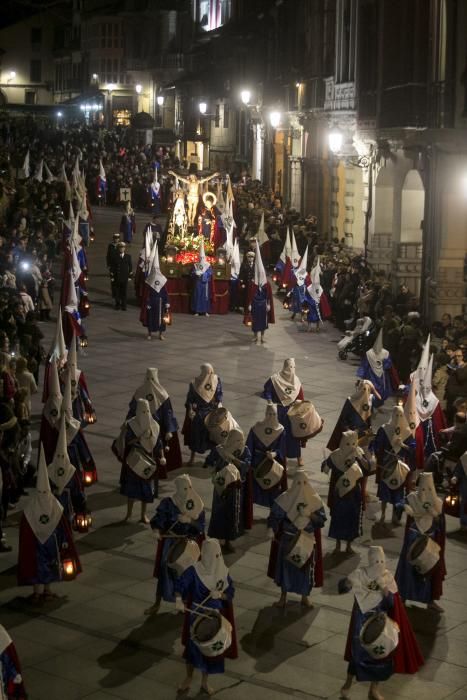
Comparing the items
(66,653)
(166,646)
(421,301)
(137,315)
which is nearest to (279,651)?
(166,646)

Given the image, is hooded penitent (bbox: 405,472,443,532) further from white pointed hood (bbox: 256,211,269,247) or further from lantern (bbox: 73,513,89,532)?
white pointed hood (bbox: 256,211,269,247)

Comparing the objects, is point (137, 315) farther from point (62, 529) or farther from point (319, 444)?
point (62, 529)

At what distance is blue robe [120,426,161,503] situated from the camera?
15805 mm

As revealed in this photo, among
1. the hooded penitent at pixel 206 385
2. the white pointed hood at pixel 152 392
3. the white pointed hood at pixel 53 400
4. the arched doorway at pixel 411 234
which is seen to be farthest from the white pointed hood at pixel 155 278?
the white pointed hood at pixel 152 392

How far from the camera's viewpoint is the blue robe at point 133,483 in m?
15.8

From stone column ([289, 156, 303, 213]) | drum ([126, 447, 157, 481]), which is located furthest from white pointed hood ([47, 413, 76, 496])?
stone column ([289, 156, 303, 213])

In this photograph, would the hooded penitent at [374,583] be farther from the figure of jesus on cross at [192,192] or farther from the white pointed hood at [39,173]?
the white pointed hood at [39,173]

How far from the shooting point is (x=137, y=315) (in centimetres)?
3056

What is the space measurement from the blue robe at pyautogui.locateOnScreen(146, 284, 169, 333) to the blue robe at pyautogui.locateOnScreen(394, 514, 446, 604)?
576 inches

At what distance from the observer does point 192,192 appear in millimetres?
34719

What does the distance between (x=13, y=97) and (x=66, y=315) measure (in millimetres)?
84998

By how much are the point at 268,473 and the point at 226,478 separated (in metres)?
0.91

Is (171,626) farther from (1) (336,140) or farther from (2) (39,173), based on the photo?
(2) (39,173)

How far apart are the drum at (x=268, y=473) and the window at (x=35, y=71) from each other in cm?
9515
